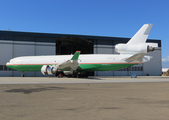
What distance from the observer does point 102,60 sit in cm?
2908

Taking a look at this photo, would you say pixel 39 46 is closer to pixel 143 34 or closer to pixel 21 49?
pixel 21 49

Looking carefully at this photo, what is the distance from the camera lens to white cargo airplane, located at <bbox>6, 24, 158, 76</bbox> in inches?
1040

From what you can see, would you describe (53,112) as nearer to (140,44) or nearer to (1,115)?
(1,115)

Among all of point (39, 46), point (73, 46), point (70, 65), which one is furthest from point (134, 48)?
point (73, 46)

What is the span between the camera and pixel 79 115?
16.6 ft

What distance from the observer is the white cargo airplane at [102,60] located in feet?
86.6

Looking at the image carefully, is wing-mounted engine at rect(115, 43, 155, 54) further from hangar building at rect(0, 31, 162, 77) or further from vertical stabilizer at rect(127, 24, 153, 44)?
hangar building at rect(0, 31, 162, 77)

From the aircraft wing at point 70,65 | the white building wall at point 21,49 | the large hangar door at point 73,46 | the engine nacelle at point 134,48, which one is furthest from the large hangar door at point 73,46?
the engine nacelle at point 134,48

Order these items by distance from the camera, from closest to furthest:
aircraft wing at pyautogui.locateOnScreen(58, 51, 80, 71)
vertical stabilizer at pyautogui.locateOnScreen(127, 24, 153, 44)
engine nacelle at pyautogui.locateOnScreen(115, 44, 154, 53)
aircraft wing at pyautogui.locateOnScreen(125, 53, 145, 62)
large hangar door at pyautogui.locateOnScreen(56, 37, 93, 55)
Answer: aircraft wing at pyautogui.locateOnScreen(58, 51, 80, 71) → engine nacelle at pyautogui.locateOnScreen(115, 44, 154, 53) → aircraft wing at pyautogui.locateOnScreen(125, 53, 145, 62) → vertical stabilizer at pyautogui.locateOnScreen(127, 24, 153, 44) → large hangar door at pyautogui.locateOnScreen(56, 37, 93, 55)

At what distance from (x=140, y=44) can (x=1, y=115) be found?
81.9 ft

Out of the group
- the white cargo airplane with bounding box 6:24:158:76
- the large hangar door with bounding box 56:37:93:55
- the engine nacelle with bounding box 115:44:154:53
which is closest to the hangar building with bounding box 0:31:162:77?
the large hangar door with bounding box 56:37:93:55

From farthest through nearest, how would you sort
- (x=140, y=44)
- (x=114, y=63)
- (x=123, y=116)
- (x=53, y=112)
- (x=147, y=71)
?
1. (x=147, y=71)
2. (x=114, y=63)
3. (x=140, y=44)
4. (x=53, y=112)
5. (x=123, y=116)

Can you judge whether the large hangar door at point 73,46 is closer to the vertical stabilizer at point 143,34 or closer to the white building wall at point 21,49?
the white building wall at point 21,49

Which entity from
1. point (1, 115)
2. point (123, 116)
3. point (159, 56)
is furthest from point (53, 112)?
point (159, 56)
